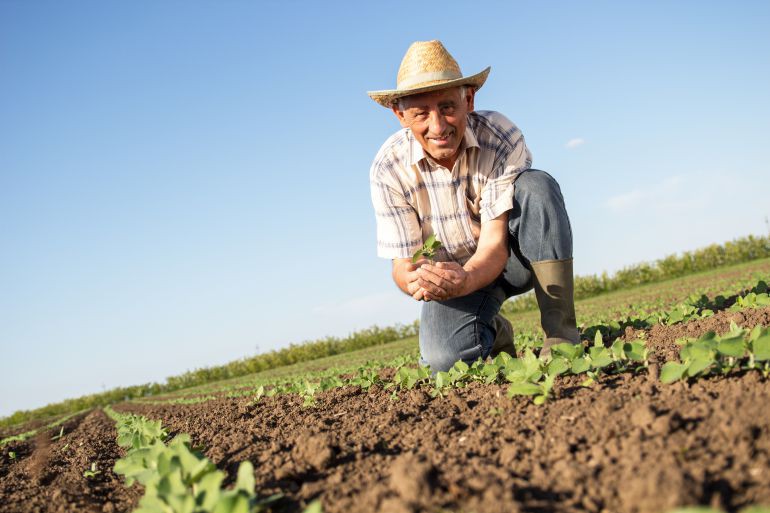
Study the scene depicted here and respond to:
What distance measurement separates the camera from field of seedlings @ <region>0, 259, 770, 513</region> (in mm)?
1508

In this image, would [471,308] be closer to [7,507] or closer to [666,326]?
[666,326]

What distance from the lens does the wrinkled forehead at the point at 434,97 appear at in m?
3.84

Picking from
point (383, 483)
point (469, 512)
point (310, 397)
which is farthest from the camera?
point (310, 397)

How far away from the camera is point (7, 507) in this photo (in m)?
2.76

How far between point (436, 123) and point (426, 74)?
0.31 m

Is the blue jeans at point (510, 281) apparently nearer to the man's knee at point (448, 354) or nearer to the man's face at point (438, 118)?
the man's knee at point (448, 354)

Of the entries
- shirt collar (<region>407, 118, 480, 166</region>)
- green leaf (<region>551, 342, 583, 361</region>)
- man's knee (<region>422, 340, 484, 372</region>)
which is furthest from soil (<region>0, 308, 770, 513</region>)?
shirt collar (<region>407, 118, 480, 166</region>)

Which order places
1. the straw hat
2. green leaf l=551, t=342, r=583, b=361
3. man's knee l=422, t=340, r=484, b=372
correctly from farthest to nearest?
1. man's knee l=422, t=340, r=484, b=372
2. the straw hat
3. green leaf l=551, t=342, r=583, b=361

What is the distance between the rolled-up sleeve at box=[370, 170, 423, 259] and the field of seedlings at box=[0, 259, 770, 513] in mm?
1045

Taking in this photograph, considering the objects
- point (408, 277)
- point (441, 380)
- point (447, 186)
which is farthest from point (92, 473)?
point (447, 186)

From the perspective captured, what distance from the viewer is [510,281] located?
4660 mm

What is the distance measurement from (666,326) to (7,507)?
163 inches

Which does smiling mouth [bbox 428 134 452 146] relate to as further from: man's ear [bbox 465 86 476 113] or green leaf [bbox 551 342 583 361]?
green leaf [bbox 551 342 583 361]

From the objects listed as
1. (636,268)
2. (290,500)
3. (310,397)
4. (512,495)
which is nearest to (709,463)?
(512,495)
